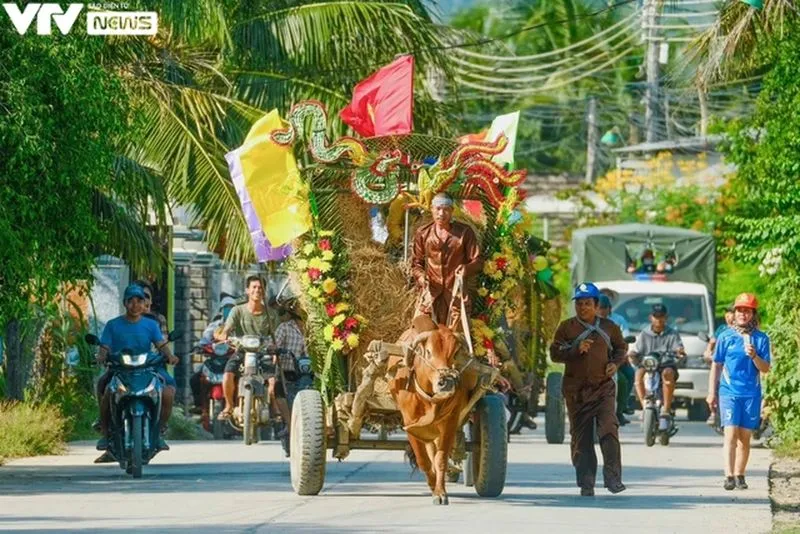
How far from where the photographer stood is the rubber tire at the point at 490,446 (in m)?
16.2

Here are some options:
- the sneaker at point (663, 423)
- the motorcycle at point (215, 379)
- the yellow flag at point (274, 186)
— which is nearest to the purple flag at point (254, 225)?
the yellow flag at point (274, 186)

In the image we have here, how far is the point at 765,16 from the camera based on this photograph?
23.5 metres

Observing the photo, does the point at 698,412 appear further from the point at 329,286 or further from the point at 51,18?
the point at 51,18

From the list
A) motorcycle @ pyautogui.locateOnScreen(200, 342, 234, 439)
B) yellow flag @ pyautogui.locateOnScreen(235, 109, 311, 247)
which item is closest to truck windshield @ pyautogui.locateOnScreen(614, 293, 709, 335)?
motorcycle @ pyautogui.locateOnScreen(200, 342, 234, 439)

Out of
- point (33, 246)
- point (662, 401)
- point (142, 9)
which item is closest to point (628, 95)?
point (662, 401)

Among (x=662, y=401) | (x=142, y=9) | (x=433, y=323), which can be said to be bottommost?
(x=662, y=401)

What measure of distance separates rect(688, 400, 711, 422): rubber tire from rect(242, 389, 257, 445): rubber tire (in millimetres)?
10947

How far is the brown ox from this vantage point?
15242 mm

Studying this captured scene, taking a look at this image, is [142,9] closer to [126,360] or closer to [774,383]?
[126,360]

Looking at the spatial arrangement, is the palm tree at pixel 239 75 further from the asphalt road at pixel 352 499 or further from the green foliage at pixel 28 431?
the asphalt road at pixel 352 499

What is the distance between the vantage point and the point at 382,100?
19.2 meters

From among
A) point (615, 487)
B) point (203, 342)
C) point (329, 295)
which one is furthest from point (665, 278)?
point (329, 295)

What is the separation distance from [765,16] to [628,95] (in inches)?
1615

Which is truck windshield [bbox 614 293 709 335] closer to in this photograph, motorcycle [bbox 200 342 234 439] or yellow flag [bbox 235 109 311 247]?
motorcycle [bbox 200 342 234 439]
